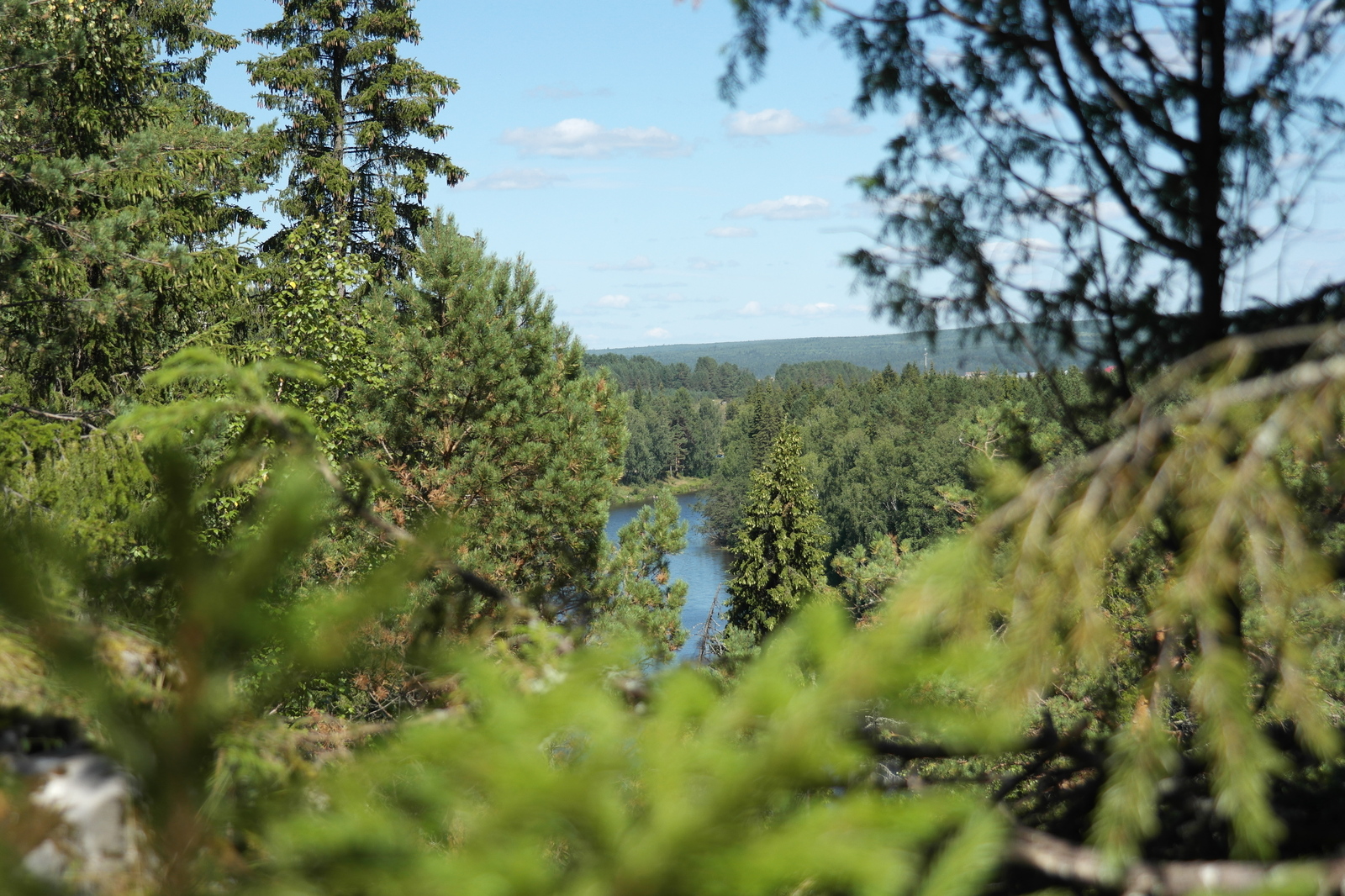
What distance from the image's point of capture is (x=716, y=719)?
3.57 ft

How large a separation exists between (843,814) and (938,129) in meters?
3.24

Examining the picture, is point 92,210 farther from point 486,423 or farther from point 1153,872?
point 1153,872

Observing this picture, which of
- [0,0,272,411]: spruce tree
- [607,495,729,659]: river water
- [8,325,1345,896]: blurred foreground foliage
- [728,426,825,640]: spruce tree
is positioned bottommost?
[607,495,729,659]: river water

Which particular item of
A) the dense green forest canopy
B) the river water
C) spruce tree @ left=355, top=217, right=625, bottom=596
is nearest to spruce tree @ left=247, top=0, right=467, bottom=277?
spruce tree @ left=355, top=217, right=625, bottom=596

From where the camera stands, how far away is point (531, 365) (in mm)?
14945

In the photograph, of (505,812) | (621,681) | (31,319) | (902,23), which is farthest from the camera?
(31,319)

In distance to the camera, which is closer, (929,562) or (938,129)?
(929,562)

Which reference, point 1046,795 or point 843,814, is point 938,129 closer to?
point 1046,795

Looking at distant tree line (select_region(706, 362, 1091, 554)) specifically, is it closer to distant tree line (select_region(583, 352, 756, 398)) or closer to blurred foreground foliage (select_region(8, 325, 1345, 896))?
blurred foreground foliage (select_region(8, 325, 1345, 896))

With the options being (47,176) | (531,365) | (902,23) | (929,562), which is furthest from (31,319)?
(929,562)

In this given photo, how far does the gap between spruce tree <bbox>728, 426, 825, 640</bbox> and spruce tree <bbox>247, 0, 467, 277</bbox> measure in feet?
55.9

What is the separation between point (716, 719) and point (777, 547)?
31.4 meters

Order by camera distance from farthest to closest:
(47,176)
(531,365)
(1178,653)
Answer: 1. (531,365)
2. (47,176)
3. (1178,653)

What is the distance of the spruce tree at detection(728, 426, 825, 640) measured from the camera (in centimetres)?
3110
